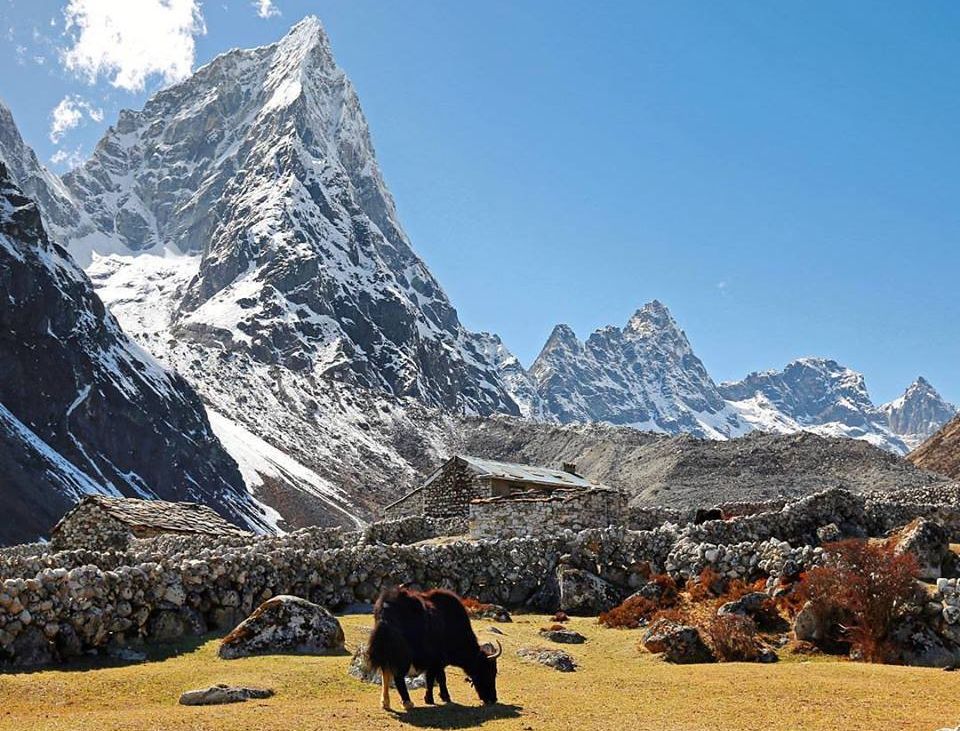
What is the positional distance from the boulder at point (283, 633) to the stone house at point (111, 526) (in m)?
17.2

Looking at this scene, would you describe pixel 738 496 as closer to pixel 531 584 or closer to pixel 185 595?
pixel 531 584

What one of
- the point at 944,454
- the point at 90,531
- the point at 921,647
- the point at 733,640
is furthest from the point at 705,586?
the point at 944,454

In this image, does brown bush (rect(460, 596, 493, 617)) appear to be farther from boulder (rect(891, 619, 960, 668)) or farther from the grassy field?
boulder (rect(891, 619, 960, 668))

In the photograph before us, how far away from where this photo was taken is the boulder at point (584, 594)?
21.7m

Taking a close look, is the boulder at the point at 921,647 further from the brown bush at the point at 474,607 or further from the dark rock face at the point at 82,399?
the dark rock face at the point at 82,399

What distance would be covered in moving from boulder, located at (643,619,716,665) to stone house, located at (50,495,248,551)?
66.3 ft

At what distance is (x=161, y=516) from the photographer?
34094 mm

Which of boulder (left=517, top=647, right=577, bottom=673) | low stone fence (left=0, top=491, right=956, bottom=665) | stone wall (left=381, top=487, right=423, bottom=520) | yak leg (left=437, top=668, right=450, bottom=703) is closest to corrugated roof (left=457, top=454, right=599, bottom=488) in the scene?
stone wall (left=381, top=487, right=423, bottom=520)

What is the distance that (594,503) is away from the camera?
3161cm

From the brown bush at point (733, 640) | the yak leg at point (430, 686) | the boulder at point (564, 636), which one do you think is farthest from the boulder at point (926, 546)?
the yak leg at point (430, 686)

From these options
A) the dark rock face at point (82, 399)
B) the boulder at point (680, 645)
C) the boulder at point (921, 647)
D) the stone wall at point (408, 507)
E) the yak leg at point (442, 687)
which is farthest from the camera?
the dark rock face at point (82, 399)

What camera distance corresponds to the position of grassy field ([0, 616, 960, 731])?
1058 centimetres

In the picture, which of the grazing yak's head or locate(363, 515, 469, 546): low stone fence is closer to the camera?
the grazing yak's head

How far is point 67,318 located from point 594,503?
119 meters
